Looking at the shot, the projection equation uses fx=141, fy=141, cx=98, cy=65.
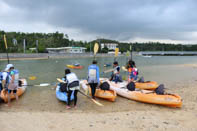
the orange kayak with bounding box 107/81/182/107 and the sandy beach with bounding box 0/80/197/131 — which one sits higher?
the orange kayak with bounding box 107/81/182/107

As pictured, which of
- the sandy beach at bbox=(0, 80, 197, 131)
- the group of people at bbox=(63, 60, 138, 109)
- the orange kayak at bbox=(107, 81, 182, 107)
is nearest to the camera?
the sandy beach at bbox=(0, 80, 197, 131)

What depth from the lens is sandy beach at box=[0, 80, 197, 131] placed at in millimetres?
4113

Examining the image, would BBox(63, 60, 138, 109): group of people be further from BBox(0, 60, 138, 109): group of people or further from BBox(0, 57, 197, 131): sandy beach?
BBox(0, 57, 197, 131): sandy beach

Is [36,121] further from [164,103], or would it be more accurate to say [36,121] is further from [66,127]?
[164,103]

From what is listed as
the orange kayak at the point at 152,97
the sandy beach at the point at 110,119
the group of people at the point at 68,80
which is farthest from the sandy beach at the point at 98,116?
the group of people at the point at 68,80

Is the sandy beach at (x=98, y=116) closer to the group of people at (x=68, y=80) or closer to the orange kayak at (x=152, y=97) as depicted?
the orange kayak at (x=152, y=97)

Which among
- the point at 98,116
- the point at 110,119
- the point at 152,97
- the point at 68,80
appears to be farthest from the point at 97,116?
the point at 152,97

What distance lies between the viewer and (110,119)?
477 centimetres

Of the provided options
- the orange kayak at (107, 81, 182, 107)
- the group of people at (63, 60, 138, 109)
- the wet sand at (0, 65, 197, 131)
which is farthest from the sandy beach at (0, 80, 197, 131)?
the group of people at (63, 60, 138, 109)

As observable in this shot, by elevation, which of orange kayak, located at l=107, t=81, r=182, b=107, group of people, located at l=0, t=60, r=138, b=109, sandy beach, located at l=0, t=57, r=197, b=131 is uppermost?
group of people, located at l=0, t=60, r=138, b=109

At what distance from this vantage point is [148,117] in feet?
16.4

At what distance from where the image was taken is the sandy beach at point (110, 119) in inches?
162

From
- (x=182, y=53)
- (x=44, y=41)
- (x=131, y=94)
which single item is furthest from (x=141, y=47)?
(x=131, y=94)

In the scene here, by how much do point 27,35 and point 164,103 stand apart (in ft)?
309
